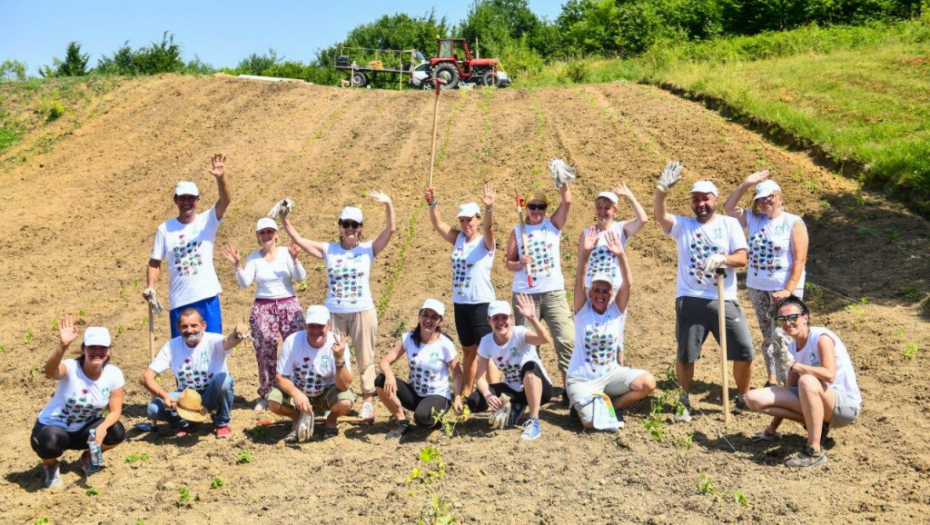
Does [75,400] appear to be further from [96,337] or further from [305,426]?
[305,426]

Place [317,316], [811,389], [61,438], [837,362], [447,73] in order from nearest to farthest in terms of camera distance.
A: [811,389], [837,362], [61,438], [317,316], [447,73]

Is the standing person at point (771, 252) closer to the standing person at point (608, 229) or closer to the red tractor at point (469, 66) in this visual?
the standing person at point (608, 229)

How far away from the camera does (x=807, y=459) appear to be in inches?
241

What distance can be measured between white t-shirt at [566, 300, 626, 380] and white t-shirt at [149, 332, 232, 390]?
110 inches

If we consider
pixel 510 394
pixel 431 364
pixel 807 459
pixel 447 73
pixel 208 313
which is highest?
pixel 447 73

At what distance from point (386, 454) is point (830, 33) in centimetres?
2011

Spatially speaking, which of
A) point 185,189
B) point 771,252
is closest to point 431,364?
point 185,189

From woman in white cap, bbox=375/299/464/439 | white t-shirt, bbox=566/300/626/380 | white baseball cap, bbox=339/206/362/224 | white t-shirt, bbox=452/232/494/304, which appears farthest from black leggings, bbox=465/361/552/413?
white baseball cap, bbox=339/206/362/224

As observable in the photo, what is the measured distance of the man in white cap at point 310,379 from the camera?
704cm

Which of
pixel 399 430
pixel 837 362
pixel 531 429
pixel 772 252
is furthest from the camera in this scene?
pixel 772 252

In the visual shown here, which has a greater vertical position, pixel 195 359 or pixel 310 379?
pixel 195 359

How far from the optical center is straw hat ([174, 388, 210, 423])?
7.12 metres

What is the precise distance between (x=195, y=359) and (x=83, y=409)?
3.00 feet

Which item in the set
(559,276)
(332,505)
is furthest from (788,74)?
(332,505)
